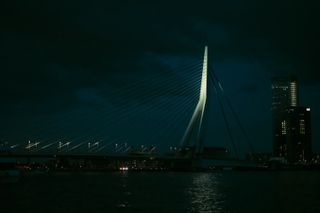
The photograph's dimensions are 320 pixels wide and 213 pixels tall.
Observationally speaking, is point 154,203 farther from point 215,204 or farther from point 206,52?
point 206,52

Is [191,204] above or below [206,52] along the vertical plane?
below

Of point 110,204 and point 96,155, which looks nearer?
point 110,204

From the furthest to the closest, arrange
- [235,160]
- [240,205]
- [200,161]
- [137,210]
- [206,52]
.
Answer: [235,160] < [200,161] < [206,52] < [240,205] < [137,210]

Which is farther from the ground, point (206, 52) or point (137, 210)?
point (206, 52)

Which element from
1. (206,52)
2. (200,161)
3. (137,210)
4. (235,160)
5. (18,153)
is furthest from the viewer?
(235,160)

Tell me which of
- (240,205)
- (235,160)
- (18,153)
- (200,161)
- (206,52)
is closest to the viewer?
(240,205)

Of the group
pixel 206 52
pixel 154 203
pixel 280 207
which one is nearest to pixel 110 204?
pixel 154 203

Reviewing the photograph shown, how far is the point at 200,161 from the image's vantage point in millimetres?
75625

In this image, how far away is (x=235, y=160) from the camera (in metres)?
86.8

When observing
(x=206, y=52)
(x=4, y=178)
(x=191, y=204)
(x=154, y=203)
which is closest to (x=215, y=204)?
(x=191, y=204)

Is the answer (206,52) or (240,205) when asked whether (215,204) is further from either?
(206,52)

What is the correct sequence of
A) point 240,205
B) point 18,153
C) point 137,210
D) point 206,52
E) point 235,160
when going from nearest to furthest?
point 137,210 < point 240,205 < point 206,52 < point 18,153 < point 235,160

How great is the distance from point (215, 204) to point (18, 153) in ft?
133

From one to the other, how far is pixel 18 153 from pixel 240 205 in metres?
41.8
